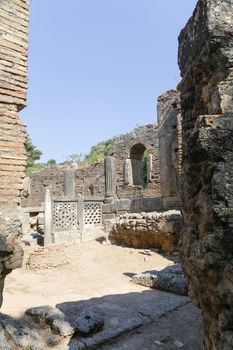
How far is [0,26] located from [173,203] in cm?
886

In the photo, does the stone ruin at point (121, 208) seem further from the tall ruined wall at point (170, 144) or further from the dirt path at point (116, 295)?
the dirt path at point (116, 295)

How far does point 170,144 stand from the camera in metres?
11.9

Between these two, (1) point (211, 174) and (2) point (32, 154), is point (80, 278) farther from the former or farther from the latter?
(2) point (32, 154)

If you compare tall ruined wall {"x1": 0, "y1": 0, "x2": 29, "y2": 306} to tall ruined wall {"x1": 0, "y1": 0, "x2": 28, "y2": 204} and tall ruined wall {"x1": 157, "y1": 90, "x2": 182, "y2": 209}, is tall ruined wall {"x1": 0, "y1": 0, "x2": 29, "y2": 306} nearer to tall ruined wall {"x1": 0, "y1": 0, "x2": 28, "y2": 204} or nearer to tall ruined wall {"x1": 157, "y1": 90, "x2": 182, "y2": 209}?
tall ruined wall {"x1": 0, "y1": 0, "x2": 28, "y2": 204}

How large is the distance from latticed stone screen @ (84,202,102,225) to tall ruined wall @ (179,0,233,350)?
10.7 m

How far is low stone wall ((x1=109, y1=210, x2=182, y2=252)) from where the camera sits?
9.23 m

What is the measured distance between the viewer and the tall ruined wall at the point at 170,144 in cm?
1141

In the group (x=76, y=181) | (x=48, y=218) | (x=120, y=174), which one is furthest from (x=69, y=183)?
(x=48, y=218)

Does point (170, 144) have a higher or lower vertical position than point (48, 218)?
higher

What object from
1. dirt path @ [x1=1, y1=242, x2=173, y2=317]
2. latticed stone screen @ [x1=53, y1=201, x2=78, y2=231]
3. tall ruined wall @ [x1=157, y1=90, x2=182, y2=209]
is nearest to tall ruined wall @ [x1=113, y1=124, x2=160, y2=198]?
tall ruined wall @ [x1=157, y1=90, x2=182, y2=209]

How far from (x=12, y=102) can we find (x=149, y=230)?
7.11 m

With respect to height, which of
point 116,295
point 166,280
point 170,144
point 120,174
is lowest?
point 116,295

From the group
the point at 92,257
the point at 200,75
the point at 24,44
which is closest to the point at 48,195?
the point at 92,257

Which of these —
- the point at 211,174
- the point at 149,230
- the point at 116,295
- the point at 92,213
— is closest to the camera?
the point at 211,174
